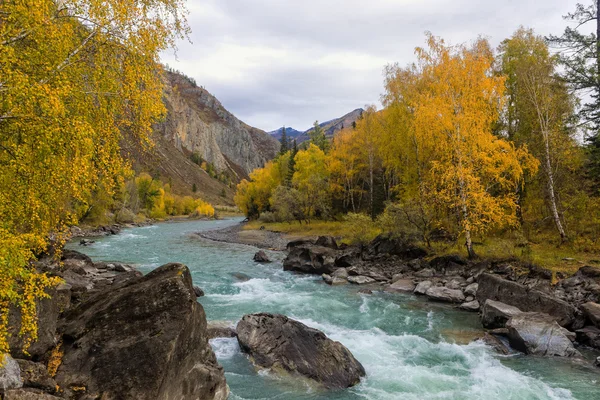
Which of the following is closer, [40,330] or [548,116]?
[40,330]

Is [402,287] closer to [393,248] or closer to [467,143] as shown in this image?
[393,248]

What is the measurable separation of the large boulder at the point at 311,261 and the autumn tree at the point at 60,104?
19.8 metres

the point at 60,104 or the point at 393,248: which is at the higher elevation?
the point at 60,104

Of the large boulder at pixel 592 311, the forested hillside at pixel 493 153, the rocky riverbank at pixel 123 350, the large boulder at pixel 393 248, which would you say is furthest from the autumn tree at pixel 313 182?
the rocky riverbank at pixel 123 350

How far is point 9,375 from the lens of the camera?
6.04 metres

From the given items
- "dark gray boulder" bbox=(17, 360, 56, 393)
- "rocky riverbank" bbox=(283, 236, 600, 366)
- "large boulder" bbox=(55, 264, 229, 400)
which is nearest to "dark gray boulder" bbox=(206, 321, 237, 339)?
"large boulder" bbox=(55, 264, 229, 400)

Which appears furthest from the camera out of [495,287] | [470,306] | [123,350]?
[470,306]

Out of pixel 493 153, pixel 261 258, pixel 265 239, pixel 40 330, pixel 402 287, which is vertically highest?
pixel 493 153

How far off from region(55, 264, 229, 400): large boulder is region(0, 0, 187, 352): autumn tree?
46.5 inches

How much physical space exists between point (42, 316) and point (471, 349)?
13.5 meters

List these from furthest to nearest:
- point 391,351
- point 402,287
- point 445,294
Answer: point 402,287, point 445,294, point 391,351

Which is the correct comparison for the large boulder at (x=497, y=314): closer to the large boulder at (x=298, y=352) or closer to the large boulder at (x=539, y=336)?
the large boulder at (x=539, y=336)

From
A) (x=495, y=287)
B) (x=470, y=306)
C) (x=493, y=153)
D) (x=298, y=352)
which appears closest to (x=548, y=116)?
(x=493, y=153)

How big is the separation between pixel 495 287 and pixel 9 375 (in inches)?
703
